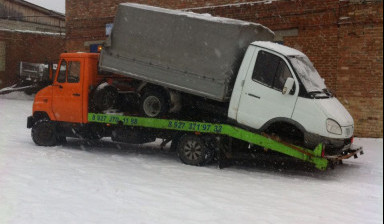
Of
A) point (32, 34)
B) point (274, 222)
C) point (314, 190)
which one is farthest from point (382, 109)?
point (32, 34)

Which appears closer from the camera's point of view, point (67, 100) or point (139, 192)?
point (139, 192)

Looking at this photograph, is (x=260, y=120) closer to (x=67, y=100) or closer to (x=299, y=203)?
(x=299, y=203)

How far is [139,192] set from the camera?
6.68 meters

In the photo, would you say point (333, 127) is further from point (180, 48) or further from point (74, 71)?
point (74, 71)

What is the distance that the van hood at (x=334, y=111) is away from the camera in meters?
8.00

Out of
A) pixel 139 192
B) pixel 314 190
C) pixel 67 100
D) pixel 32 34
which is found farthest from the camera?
pixel 32 34

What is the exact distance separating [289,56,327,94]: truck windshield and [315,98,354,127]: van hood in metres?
0.29

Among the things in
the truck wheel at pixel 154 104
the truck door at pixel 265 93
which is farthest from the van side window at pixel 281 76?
the truck wheel at pixel 154 104

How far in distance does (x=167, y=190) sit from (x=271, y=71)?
3.22 meters

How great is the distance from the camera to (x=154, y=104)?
963 centimetres

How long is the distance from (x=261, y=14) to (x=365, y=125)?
491cm

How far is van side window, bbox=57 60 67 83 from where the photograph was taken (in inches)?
412

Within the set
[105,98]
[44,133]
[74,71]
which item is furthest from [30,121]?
[105,98]

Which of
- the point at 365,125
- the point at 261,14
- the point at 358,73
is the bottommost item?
the point at 365,125
